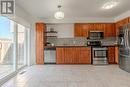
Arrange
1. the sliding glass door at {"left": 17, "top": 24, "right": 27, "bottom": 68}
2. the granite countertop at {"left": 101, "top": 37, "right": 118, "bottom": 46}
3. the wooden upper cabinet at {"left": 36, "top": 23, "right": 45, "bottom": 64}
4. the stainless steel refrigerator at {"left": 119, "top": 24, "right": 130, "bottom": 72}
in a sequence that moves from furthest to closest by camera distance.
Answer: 1. the granite countertop at {"left": 101, "top": 37, "right": 118, "bottom": 46}
2. the wooden upper cabinet at {"left": 36, "top": 23, "right": 45, "bottom": 64}
3. the sliding glass door at {"left": 17, "top": 24, "right": 27, "bottom": 68}
4. the stainless steel refrigerator at {"left": 119, "top": 24, "right": 130, "bottom": 72}

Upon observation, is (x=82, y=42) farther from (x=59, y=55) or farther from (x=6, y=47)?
(x=6, y=47)

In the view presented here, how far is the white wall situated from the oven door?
1718 millimetres

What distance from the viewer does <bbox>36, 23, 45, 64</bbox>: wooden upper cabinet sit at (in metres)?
10.4

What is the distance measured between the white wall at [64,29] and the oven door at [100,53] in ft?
5.64

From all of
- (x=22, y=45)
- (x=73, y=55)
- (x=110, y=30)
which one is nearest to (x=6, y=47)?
(x=22, y=45)

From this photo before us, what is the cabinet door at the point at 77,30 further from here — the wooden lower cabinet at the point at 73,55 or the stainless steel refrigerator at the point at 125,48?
the stainless steel refrigerator at the point at 125,48

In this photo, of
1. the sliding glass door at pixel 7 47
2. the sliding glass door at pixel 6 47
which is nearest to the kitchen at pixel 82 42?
the sliding glass door at pixel 7 47

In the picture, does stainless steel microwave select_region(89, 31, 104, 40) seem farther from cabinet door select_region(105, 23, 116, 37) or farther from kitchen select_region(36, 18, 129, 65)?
cabinet door select_region(105, 23, 116, 37)

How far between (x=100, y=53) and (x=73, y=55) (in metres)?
1.46

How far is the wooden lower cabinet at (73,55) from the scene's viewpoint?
10281mm

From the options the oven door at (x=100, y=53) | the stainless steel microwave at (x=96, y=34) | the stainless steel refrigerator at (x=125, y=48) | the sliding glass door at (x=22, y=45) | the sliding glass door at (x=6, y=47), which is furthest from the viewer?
the stainless steel microwave at (x=96, y=34)

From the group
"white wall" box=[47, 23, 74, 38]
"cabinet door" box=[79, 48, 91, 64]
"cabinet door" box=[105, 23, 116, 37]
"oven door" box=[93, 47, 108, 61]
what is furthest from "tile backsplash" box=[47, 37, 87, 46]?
"cabinet door" box=[105, 23, 116, 37]

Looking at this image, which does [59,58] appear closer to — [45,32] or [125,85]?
[45,32]

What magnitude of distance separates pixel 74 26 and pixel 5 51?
5.02 meters
